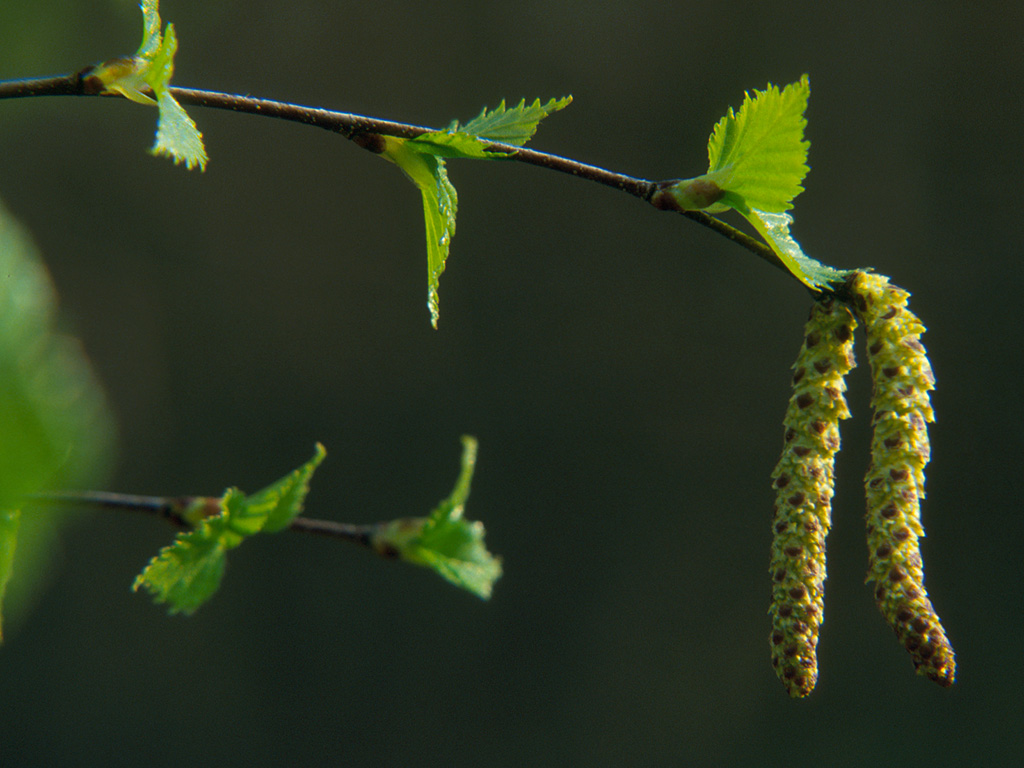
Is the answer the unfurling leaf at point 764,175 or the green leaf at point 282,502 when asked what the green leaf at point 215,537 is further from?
the unfurling leaf at point 764,175

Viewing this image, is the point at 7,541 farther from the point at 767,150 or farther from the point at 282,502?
the point at 767,150

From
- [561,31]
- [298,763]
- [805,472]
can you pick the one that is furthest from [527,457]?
[805,472]

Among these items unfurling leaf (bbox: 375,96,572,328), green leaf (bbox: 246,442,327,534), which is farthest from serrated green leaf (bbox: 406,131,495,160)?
green leaf (bbox: 246,442,327,534)

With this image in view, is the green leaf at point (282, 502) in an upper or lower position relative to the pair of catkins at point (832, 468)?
lower

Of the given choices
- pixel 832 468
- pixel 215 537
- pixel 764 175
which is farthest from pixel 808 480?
pixel 215 537

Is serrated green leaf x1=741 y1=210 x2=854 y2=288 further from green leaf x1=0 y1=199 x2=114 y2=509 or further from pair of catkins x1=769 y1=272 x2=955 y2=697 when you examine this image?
green leaf x1=0 y1=199 x2=114 y2=509

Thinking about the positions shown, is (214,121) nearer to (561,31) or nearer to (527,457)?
(561,31)

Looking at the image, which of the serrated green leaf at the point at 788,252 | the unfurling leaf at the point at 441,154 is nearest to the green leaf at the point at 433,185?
the unfurling leaf at the point at 441,154
